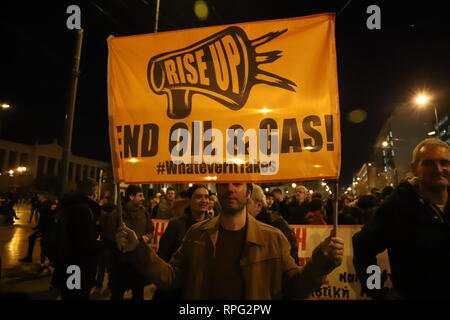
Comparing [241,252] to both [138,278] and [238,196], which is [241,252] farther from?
[138,278]

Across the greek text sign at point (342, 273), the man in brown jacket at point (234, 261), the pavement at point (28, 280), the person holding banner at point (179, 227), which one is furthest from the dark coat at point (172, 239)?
the greek text sign at point (342, 273)

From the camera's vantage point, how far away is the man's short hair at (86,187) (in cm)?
499

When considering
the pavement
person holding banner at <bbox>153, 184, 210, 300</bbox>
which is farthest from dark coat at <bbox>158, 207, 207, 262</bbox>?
the pavement

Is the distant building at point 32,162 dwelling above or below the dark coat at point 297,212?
above

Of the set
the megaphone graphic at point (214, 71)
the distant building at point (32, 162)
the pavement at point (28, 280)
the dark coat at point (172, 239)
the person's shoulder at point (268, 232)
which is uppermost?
the distant building at point (32, 162)

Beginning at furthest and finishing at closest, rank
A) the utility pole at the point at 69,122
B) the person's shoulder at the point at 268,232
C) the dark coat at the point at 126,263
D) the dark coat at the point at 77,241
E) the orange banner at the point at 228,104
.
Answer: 1. the utility pole at the point at 69,122
2. the dark coat at the point at 126,263
3. the dark coat at the point at 77,241
4. the person's shoulder at the point at 268,232
5. the orange banner at the point at 228,104

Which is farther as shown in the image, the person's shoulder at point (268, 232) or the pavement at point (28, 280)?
the pavement at point (28, 280)

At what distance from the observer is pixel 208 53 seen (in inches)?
104

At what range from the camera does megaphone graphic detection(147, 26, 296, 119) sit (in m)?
2.52

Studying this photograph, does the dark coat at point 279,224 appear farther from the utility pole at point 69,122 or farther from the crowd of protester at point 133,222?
the utility pole at point 69,122

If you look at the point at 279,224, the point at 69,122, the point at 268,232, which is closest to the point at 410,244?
the point at 268,232

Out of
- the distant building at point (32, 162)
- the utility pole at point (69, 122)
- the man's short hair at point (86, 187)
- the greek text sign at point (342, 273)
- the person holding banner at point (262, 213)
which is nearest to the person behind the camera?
→ the person holding banner at point (262, 213)

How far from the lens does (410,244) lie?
239cm
